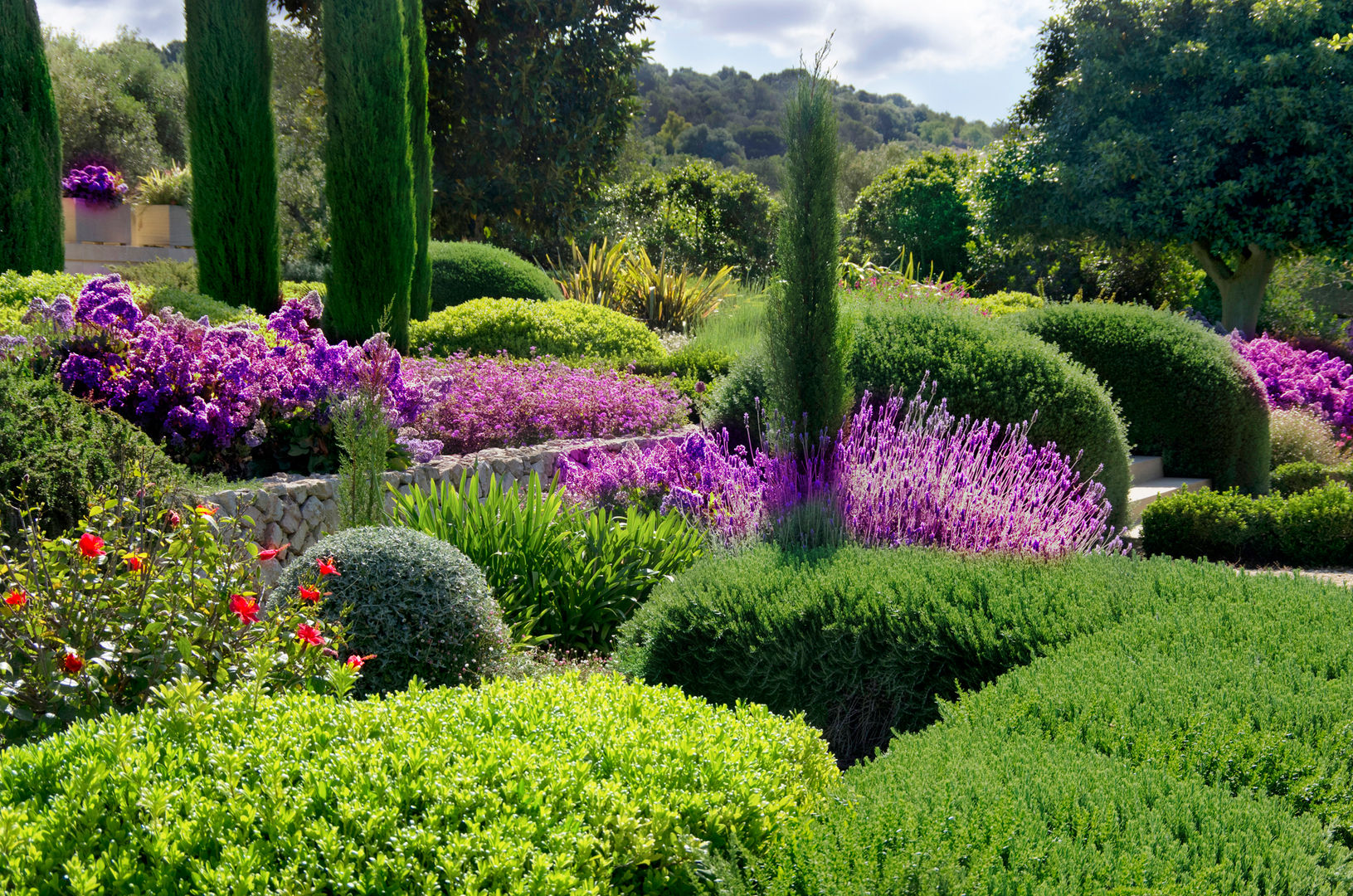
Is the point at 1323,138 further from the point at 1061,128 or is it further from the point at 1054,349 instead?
the point at 1054,349

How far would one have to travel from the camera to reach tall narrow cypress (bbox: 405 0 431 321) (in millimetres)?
10680

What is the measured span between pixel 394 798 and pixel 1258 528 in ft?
25.4

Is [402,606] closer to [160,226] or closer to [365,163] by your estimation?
[365,163]

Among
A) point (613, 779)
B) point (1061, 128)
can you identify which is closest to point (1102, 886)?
point (613, 779)

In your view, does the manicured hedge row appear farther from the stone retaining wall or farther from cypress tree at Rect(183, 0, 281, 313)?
cypress tree at Rect(183, 0, 281, 313)

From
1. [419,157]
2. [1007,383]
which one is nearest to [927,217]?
[419,157]

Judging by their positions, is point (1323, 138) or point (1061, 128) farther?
point (1061, 128)

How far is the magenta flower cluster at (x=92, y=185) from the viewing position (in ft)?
52.7

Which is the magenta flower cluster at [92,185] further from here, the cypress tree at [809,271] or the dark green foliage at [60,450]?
the cypress tree at [809,271]

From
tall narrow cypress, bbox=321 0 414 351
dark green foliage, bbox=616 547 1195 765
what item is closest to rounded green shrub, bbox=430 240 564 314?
tall narrow cypress, bbox=321 0 414 351

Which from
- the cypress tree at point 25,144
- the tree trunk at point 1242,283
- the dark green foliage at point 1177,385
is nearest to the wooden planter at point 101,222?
the cypress tree at point 25,144

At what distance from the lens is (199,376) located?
5.71 meters

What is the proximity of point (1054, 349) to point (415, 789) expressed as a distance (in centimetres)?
680

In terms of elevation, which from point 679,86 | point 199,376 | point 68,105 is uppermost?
point 679,86
